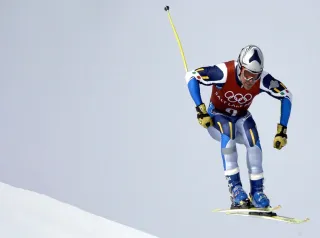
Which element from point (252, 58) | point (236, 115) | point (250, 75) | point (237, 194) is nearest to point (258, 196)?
point (237, 194)

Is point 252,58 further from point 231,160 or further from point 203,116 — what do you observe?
point 231,160

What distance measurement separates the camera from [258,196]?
11070mm

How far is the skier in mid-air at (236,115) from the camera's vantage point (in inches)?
431

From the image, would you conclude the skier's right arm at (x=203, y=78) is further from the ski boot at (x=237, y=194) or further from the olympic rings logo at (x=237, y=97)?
the ski boot at (x=237, y=194)

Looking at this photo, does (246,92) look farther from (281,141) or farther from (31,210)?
(31,210)

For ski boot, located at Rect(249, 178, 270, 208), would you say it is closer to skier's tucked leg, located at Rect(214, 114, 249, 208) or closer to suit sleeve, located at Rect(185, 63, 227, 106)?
skier's tucked leg, located at Rect(214, 114, 249, 208)

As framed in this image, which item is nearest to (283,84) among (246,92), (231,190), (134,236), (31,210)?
(246,92)

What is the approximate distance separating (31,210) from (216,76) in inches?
332

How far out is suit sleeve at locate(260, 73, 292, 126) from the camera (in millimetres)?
11148

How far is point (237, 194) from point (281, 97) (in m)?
1.45

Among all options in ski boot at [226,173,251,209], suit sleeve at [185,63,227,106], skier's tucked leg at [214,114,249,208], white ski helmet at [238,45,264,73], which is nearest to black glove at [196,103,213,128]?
suit sleeve at [185,63,227,106]

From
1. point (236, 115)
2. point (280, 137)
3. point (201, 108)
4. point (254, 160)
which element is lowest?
point (254, 160)

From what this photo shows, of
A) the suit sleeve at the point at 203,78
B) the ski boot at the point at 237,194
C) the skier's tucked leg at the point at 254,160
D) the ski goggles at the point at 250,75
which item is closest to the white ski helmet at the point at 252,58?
the ski goggles at the point at 250,75

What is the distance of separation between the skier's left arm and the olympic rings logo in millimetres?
230
